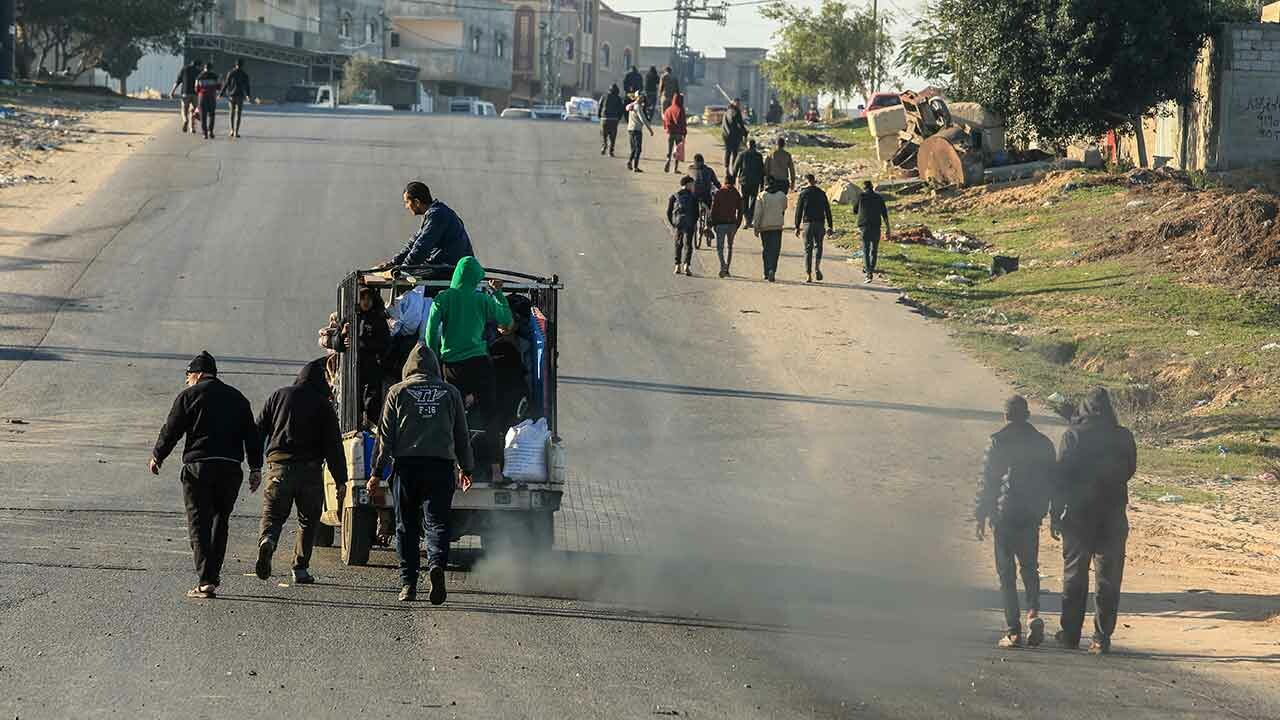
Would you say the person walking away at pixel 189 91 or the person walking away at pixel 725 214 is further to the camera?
the person walking away at pixel 189 91

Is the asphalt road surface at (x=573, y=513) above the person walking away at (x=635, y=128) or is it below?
below

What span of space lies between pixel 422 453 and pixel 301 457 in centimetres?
104

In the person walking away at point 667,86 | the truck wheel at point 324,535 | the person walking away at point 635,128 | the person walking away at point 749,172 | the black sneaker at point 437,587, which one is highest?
the person walking away at point 667,86

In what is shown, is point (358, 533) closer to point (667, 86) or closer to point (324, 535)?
point (324, 535)

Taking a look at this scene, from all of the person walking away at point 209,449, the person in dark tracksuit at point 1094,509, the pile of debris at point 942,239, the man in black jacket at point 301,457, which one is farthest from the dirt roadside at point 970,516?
the person walking away at point 209,449

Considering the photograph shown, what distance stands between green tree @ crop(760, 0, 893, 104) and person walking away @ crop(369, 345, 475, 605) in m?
55.8

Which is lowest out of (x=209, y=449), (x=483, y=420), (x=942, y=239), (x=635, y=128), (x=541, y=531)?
(x=541, y=531)

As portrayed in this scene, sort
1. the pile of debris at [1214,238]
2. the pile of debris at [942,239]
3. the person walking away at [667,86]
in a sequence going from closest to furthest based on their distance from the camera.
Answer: the pile of debris at [1214,238]
the pile of debris at [942,239]
the person walking away at [667,86]

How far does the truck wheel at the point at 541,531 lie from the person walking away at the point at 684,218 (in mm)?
15240

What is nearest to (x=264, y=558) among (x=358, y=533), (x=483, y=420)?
(x=358, y=533)

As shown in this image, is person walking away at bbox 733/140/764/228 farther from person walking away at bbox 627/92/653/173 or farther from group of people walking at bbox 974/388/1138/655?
group of people walking at bbox 974/388/1138/655

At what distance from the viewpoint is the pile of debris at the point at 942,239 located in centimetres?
2956

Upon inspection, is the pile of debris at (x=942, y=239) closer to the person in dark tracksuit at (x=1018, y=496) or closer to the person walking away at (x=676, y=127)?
the person walking away at (x=676, y=127)

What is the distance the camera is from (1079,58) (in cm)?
3194
